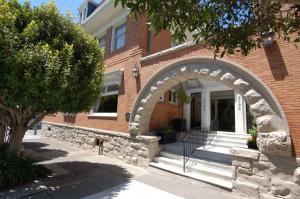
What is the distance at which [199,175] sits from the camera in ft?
21.3

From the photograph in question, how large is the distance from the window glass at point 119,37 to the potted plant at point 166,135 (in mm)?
5217

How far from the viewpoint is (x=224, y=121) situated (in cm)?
1145

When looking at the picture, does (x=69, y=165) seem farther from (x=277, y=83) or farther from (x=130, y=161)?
(x=277, y=83)

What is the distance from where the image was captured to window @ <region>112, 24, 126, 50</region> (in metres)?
11.1

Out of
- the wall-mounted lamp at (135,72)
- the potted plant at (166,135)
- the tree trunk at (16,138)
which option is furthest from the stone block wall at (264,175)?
the tree trunk at (16,138)

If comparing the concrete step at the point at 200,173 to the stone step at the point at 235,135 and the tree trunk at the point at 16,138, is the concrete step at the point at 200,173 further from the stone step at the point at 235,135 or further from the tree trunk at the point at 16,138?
the tree trunk at the point at 16,138

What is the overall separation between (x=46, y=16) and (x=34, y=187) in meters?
5.17

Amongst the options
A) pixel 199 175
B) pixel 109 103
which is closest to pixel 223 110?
pixel 199 175

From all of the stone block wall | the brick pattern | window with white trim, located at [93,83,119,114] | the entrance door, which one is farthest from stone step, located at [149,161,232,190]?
the entrance door

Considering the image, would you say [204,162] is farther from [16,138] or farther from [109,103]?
[16,138]

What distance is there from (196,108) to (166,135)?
147 inches

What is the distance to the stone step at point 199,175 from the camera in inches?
228

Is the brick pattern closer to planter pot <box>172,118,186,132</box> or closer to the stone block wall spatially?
planter pot <box>172,118,186,132</box>

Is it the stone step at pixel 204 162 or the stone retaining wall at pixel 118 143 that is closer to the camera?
the stone step at pixel 204 162
